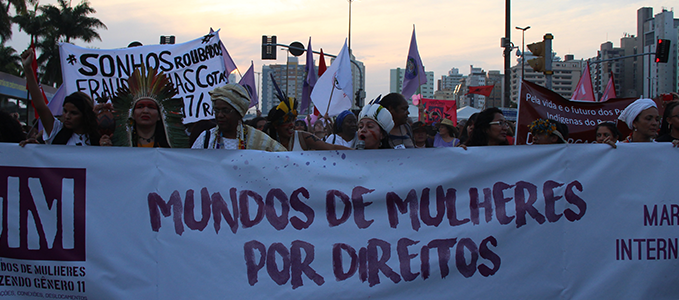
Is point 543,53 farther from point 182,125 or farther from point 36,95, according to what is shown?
point 36,95

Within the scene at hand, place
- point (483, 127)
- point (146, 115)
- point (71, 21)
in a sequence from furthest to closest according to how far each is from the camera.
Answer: point (71, 21), point (483, 127), point (146, 115)

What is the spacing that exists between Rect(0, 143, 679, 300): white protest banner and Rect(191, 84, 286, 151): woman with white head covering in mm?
365

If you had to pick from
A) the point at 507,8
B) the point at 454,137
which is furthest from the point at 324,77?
the point at 507,8

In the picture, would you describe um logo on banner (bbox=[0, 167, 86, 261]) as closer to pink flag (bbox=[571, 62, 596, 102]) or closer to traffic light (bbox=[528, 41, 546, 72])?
pink flag (bbox=[571, 62, 596, 102])

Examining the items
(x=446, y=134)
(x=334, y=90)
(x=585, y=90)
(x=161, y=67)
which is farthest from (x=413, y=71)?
(x=161, y=67)

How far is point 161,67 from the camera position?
6801mm

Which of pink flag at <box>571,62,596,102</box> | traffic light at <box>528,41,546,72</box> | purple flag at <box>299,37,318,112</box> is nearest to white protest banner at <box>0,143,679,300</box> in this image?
pink flag at <box>571,62,596,102</box>

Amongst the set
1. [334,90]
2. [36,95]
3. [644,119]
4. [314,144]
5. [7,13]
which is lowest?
[314,144]

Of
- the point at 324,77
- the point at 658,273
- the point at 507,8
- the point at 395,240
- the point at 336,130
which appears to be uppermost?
the point at 507,8

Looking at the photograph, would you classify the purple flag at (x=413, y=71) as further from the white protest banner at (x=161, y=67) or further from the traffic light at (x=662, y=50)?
the traffic light at (x=662, y=50)

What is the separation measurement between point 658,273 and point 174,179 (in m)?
3.07

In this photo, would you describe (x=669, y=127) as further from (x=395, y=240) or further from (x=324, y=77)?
(x=324, y=77)

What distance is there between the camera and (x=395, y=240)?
10.3 feet

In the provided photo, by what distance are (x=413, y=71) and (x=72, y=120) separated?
780cm
